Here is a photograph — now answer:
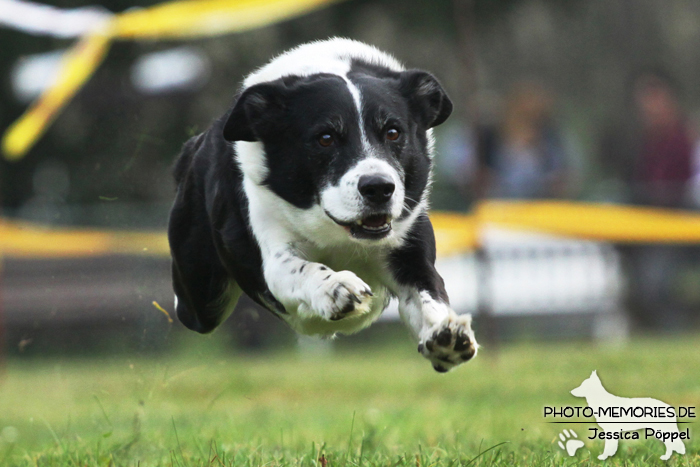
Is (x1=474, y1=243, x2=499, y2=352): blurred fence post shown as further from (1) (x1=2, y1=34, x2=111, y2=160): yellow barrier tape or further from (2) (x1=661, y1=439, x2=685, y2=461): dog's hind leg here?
(2) (x1=661, y1=439, x2=685, y2=461): dog's hind leg

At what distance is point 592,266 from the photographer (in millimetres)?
10836

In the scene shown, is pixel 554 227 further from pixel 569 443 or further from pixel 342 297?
pixel 342 297

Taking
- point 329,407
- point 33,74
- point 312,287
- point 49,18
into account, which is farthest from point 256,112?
point 33,74

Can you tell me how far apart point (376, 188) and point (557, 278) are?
28.2 feet

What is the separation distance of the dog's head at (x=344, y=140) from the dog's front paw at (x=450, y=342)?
0.39 meters

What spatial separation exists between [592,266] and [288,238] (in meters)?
8.27

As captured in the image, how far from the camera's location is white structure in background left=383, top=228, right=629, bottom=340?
10719 mm

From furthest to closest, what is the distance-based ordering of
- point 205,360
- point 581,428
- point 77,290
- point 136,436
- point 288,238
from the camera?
point 77,290 → point 581,428 → point 205,360 → point 136,436 → point 288,238

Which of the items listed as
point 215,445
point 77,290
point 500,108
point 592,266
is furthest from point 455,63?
point 215,445

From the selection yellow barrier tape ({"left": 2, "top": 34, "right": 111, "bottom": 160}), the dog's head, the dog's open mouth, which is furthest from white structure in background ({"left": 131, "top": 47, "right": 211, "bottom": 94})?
the dog's open mouth

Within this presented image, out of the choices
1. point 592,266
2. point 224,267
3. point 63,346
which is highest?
point 224,267

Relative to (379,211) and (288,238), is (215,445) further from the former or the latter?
(379,211)

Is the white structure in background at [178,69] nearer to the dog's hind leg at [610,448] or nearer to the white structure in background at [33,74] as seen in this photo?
the white structure in background at [33,74]

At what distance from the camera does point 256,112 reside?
3.02 metres
